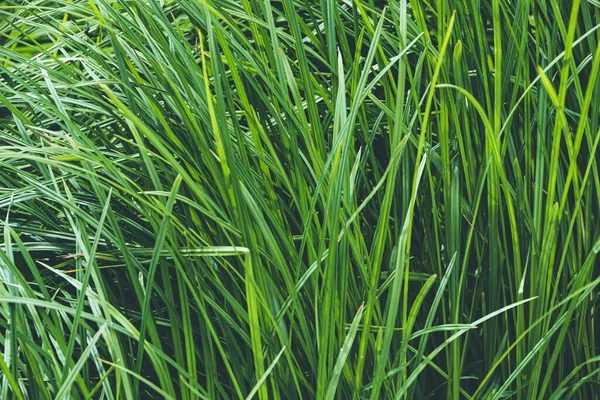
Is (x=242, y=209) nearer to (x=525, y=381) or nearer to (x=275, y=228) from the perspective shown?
(x=275, y=228)

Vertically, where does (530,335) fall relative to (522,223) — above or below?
below

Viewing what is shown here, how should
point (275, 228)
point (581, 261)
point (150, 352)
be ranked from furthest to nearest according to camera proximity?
1. point (581, 261)
2. point (275, 228)
3. point (150, 352)

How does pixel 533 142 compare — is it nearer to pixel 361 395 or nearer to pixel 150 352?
pixel 361 395

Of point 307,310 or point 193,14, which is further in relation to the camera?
point 193,14

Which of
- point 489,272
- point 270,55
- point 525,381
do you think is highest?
point 270,55

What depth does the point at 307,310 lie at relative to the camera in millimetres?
885

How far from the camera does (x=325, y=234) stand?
83 centimetres

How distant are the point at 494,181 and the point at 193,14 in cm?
46

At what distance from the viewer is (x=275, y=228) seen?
0.86m

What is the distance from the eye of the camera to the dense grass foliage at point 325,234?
2.50ft

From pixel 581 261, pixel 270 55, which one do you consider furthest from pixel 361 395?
pixel 270 55

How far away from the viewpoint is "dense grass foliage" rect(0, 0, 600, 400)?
2.50 ft

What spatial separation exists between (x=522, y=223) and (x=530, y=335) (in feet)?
0.45

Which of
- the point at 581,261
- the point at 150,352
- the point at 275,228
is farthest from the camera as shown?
the point at 581,261
